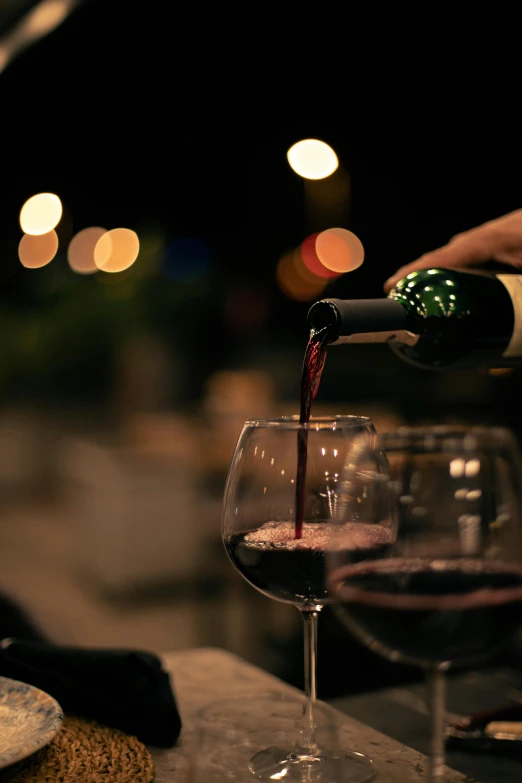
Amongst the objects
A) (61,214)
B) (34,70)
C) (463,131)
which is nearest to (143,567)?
(463,131)

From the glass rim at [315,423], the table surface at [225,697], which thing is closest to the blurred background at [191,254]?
the table surface at [225,697]

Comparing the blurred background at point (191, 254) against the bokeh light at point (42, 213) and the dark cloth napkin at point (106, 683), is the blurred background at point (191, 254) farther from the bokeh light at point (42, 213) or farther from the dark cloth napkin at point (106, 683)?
the dark cloth napkin at point (106, 683)

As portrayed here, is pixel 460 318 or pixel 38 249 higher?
pixel 38 249

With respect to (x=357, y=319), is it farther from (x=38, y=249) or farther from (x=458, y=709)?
(x=38, y=249)

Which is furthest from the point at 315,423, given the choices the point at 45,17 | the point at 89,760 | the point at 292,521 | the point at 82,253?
the point at 82,253

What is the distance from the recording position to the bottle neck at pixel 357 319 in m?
0.86

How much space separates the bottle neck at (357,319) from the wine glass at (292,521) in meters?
0.09

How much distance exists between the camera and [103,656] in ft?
3.01

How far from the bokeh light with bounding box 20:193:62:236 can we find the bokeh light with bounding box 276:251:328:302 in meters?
2.25

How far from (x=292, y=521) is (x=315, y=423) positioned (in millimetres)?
93

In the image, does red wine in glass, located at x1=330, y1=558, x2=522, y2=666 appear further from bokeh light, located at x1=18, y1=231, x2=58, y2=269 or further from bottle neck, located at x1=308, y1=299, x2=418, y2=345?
bokeh light, located at x1=18, y1=231, x2=58, y2=269

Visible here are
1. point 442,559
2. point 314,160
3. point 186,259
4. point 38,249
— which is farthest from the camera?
point 38,249

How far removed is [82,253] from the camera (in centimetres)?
759

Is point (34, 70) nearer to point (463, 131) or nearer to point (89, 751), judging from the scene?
point (463, 131)
